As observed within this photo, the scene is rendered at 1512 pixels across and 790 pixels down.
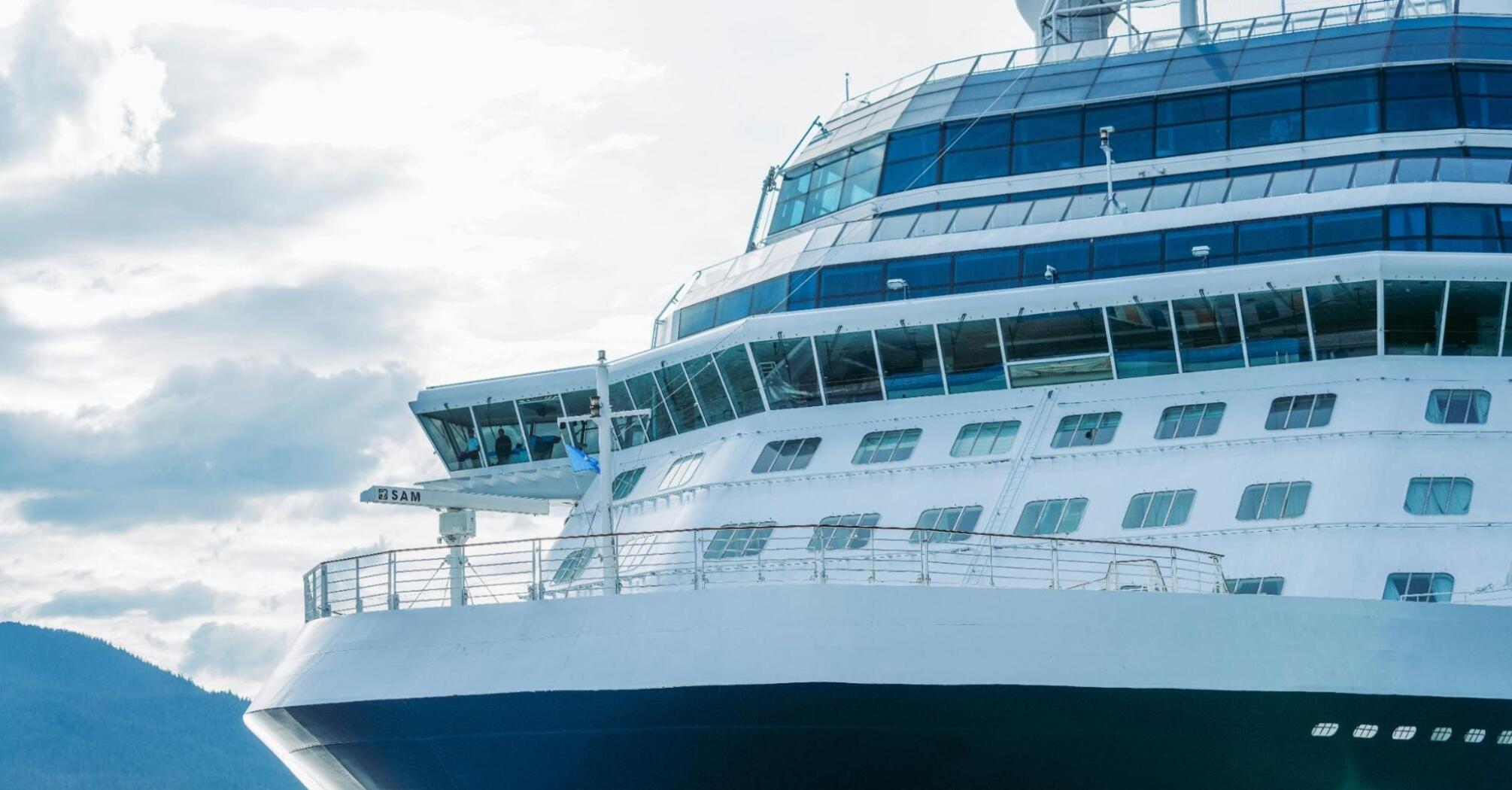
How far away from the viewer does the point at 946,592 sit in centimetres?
2150

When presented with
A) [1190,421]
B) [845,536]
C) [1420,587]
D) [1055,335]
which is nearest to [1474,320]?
[1190,421]

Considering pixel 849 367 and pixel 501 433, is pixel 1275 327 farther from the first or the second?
pixel 501 433

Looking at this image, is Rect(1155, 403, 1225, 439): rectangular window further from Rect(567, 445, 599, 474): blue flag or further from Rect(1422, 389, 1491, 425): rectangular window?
Rect(567, 445, 599, 474): blue flag

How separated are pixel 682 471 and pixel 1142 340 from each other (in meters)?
6.21

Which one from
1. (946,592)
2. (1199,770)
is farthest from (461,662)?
(1199,770)

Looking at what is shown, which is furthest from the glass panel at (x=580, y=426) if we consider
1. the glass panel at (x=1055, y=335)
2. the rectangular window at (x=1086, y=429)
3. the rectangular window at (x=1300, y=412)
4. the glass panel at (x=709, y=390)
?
the rectangular window at (x=1300, y=412)

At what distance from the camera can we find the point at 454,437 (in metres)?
33.9

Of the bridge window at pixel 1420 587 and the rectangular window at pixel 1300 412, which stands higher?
the rectangular window at pixel 1300 412

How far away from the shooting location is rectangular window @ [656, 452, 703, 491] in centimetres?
2912

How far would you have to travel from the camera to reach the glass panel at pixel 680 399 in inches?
1193

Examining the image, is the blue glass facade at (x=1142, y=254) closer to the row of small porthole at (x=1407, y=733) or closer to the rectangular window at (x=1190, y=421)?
the rectangular window at (x=1190, y=421)

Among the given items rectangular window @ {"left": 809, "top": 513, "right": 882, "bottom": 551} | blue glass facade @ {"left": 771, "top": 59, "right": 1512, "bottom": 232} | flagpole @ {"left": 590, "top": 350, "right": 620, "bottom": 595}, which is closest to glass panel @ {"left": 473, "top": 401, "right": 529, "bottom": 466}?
blue glass facade @ {"left": 771, "top": 59, "right": 1512, "bottom": 232}

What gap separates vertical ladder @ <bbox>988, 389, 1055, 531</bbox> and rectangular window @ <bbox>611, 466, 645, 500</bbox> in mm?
5823

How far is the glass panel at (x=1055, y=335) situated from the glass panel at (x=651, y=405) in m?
5.12
